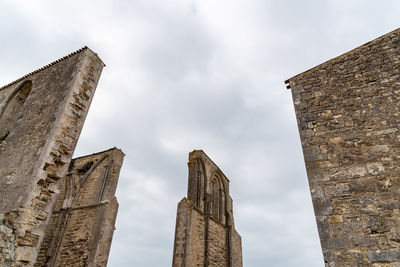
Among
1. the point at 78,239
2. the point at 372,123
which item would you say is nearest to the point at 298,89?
the point at 372,123

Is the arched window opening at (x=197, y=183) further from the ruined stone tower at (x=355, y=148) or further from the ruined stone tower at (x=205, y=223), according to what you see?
the ruined stone tower at (x=355, y=148)

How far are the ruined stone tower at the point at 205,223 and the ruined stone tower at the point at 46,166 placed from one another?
298 centimetres

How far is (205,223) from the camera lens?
Result: 1177 cm

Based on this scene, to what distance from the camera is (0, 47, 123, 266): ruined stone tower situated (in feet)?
14.8

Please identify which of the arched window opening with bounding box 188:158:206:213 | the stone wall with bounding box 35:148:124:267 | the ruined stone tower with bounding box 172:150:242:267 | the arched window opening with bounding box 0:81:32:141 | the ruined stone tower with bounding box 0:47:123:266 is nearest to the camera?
the ruined stone tower with bounding box 0:47:123:266

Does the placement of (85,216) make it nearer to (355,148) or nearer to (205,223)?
(205,223)

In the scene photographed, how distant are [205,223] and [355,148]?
901 cm

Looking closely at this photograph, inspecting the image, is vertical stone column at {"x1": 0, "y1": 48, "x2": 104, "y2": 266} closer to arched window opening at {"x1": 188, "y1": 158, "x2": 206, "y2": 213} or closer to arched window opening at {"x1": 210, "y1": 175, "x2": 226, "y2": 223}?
arched window opening at {"x1": 188, "y1": 158, "x2": 206, "y2": 213}

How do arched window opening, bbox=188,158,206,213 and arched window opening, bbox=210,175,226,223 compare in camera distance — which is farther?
arched window opening, bbox=210,175,226,223

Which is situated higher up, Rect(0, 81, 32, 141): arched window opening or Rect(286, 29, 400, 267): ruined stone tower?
Rect(0, 81, 32, 141): arched window opening

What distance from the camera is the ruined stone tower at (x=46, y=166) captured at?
451cm

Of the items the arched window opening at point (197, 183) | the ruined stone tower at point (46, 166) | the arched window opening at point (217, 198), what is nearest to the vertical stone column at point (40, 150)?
the ruined stone tower at point (46, 166)

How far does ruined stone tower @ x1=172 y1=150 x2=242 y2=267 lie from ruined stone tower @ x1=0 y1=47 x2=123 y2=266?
298cm

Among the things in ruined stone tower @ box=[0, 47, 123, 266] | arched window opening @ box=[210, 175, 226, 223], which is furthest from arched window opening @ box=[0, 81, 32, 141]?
arched window opening @ box=[210, 175, 226, 223]
